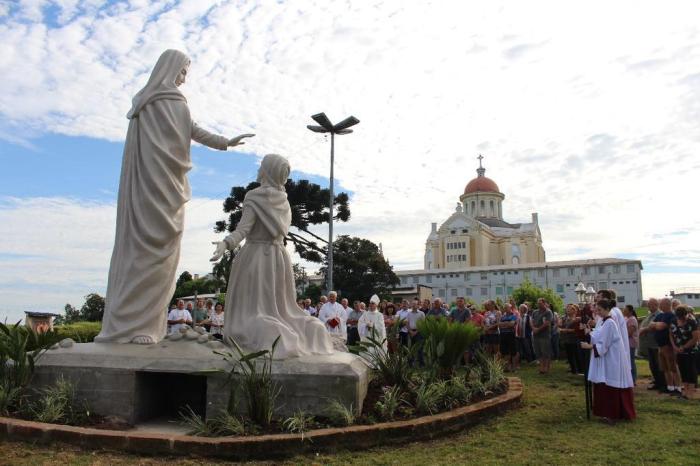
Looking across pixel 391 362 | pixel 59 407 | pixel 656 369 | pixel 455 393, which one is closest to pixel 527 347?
pixel 656 369

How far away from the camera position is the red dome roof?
103m

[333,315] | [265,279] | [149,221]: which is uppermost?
[149,221]

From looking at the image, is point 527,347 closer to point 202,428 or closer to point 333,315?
point 333,315

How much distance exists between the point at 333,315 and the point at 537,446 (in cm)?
970

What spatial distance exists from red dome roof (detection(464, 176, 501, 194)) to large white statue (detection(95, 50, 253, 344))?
326 ft

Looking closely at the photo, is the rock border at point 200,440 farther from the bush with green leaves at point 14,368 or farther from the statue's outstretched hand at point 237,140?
the statue's outstretched hand at point 237,140

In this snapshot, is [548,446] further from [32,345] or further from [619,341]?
[32,345]

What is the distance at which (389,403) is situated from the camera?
617 centimetres

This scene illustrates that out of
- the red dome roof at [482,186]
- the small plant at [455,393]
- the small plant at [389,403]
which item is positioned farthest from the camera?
the red dome roof at [482,186]

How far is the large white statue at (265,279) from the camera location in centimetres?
645

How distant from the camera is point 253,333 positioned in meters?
6.30

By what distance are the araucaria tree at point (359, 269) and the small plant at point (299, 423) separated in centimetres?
3681

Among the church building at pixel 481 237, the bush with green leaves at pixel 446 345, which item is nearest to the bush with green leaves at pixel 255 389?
the bush with green leaves at pixel 446 345

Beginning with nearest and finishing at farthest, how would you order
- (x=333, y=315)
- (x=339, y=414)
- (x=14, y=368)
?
(x=339, y=414)
(x=14, y=368)
(x=333, y=315)
